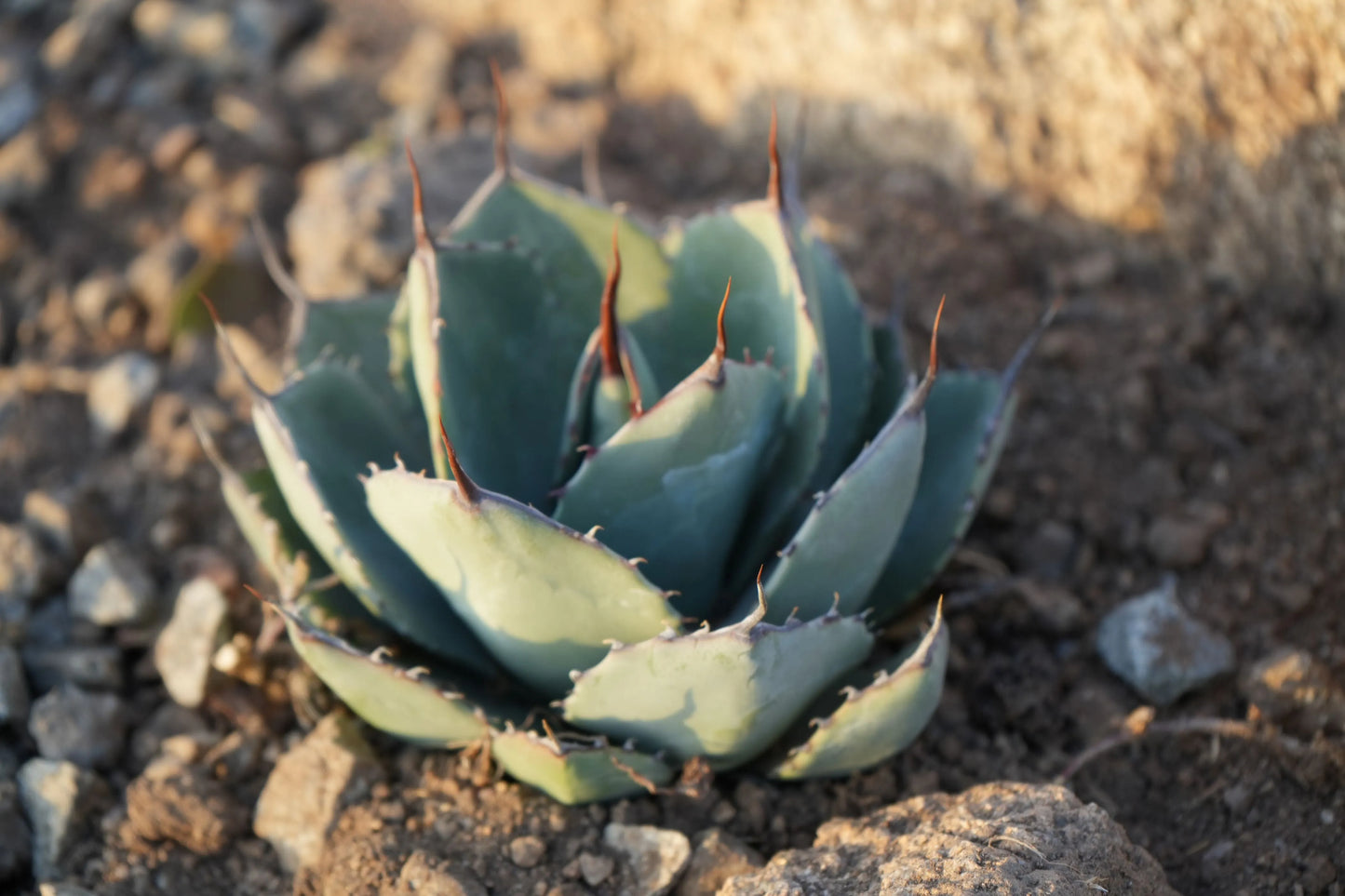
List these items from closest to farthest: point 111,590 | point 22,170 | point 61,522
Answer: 1. point 111,590
2. point 61,522
3. point 22,170

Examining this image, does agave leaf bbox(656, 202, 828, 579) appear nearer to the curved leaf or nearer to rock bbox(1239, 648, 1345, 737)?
the curved leaf

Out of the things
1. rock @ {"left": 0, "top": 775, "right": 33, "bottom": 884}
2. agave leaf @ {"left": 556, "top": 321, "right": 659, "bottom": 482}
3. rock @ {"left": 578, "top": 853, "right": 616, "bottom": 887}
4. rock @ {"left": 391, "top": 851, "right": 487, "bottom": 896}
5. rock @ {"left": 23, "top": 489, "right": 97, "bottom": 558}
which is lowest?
rock @ {"left": 0, "top": 775, "right": 33, "bottom": 884}

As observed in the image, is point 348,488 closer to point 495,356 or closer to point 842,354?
point 495,356

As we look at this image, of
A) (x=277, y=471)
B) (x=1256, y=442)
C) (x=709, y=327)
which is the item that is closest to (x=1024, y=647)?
(x=1256, y=442)

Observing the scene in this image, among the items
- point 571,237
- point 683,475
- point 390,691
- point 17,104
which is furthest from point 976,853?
point 17,104

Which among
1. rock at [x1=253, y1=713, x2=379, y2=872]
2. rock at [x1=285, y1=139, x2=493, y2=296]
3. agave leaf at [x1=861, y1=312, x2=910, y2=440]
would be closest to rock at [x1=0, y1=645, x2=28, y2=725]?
rock at [x1=253, y1=713, x2=379, y2=872]

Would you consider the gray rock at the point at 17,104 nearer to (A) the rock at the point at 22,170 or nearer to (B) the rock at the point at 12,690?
(A) the rock at the point at 22,170

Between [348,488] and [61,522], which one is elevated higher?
[348,488]
